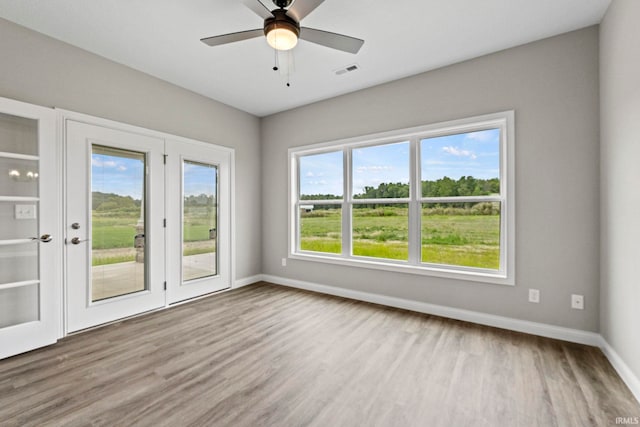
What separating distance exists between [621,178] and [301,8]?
2640mm

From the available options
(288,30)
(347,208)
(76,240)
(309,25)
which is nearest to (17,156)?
(76,240)

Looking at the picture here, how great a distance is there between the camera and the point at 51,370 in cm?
215

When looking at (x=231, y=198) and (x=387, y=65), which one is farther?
(x=231, y=198)

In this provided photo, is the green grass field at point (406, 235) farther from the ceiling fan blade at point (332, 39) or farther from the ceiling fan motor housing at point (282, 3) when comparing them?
the ceiling fan motor housing at point (282, 3)

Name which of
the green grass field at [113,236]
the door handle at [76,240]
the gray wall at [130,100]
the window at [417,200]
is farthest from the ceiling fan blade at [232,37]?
the door handle at [76,240]

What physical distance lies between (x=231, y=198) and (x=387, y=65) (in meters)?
2.86

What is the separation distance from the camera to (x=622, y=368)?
203 cm

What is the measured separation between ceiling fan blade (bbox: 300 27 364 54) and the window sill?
2.49m

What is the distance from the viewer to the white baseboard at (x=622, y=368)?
1835 millimetres

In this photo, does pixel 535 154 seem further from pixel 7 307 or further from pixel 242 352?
pixel 7 307

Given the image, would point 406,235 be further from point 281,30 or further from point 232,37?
point 232,37

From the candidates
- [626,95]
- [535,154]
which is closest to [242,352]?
[535,154]

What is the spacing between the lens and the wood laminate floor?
1676mm

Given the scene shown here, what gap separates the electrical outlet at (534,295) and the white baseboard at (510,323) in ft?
0.74
